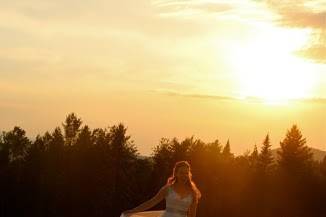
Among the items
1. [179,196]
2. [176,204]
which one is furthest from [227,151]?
A: [179,196]

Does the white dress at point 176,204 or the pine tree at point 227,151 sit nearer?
the white dress at point 176,204

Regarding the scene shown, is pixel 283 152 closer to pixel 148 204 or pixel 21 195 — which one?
pixel 21 195

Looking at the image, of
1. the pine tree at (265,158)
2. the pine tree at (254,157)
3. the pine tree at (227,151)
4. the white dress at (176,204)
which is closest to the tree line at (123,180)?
the pine tree at (227,151)

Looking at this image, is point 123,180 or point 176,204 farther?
point 123,180

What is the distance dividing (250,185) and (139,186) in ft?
59.5

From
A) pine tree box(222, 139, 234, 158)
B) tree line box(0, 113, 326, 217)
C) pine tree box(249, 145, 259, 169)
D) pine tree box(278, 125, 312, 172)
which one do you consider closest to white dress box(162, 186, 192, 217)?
tree line box(0, 113, 326, 217)

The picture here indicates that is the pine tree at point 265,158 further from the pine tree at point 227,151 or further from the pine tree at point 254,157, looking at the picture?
the pine tree at point 227,151

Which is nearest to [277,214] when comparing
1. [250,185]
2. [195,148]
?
[250,185]

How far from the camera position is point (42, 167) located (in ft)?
316

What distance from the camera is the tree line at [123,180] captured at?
91.3m

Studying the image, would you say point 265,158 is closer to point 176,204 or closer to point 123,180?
point 123,180

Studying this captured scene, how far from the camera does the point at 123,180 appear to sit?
95.9m

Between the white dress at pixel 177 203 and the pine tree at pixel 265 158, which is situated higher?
the pine tree at pixel 265 158

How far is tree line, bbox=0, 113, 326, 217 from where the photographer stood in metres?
91.3
